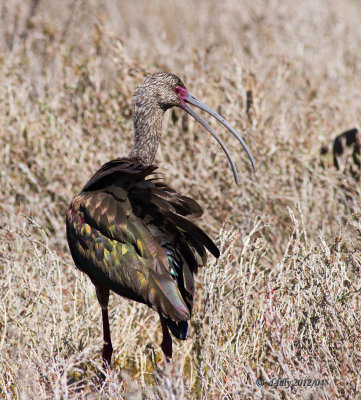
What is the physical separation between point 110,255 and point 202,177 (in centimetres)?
208

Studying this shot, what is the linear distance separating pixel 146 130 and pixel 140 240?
103 cm

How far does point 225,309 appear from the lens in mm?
4160

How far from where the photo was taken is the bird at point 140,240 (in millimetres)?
3451

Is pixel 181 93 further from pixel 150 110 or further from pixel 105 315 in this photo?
pixel 105 315

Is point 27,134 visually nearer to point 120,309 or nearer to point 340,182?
point 120,309

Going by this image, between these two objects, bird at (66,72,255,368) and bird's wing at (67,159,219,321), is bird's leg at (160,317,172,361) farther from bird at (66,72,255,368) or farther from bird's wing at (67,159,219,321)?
bird's wing at (67,159,219,321)

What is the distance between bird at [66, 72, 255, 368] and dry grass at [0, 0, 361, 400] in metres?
0.37

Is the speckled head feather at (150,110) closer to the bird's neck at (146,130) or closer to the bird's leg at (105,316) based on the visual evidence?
the bird's neck at (146,130)

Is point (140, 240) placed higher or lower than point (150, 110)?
lower

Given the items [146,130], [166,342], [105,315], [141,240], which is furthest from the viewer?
[146,130]

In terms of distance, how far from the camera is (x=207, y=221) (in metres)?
5.29

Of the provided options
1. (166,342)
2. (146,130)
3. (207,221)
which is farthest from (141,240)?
(207,221)

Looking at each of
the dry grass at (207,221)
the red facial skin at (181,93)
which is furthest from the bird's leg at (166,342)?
the red facial skin at (181,93)

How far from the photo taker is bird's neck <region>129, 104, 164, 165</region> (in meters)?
4.27
